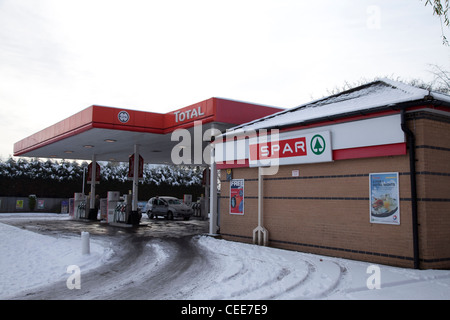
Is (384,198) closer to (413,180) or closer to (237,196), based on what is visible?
(413,180)

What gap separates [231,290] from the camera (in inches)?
274

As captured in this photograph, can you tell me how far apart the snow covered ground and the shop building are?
0.59 m

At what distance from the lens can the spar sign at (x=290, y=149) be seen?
10805mm

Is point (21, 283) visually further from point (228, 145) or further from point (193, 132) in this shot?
point (193, 132)

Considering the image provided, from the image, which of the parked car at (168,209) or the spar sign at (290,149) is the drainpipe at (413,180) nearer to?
the spar sign at (290,149)

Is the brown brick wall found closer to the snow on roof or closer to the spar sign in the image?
the spar sign

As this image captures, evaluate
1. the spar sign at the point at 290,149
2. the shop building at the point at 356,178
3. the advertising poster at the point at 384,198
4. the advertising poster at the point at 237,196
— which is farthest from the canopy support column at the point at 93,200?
the advertising poster at the point at 384,198

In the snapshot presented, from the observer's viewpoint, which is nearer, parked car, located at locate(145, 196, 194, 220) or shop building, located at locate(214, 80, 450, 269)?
shop building, located at locate(214, 80, 450, 269)

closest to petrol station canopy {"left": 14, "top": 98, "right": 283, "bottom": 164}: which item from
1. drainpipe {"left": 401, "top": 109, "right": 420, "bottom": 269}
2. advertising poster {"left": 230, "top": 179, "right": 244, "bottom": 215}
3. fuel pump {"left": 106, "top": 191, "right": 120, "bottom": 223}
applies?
advertising poster {"left": 230, "top": 179, "right": 244, "bottom": 215}

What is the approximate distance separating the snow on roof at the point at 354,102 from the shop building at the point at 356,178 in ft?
0.13

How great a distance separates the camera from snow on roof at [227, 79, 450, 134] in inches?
364

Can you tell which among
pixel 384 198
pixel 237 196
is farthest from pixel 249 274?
pixel 237 196
